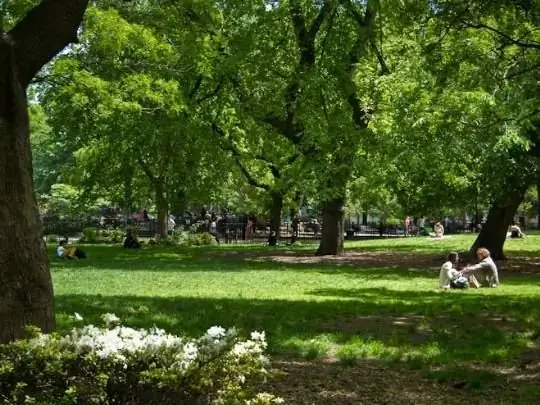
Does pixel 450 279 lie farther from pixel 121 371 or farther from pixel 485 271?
pixel 121 371

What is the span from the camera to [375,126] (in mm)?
21859

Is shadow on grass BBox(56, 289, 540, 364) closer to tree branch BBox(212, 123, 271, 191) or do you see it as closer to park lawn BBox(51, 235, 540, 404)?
park lawn BBox(51, 235, 540, 404)

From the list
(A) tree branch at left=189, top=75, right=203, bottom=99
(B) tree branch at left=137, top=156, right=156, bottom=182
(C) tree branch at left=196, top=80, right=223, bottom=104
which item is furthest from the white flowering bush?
(B) tree branch at left=137, top=156, right=156, bottom=182

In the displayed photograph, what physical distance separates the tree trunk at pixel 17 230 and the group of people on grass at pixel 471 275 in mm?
11081

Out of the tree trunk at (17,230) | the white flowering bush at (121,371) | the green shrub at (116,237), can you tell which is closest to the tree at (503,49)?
the tree trunk at (17,230)

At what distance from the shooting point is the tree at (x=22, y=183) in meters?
4.88

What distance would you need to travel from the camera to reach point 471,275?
1570 cm

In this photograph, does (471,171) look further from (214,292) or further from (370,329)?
(370,329)

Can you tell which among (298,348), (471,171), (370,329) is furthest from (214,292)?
(471,171)

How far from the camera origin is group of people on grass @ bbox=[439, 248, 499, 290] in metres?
15.0

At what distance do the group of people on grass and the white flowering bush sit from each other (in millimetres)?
11434

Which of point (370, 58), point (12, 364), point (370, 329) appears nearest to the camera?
point (12, 364)

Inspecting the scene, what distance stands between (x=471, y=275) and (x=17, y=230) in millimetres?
12316

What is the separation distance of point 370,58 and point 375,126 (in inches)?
118
